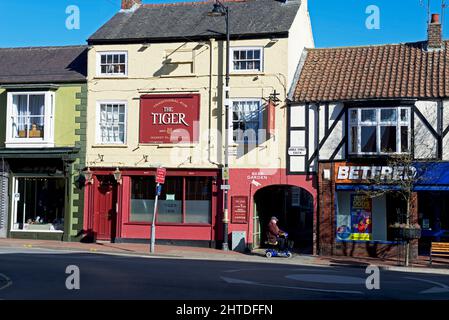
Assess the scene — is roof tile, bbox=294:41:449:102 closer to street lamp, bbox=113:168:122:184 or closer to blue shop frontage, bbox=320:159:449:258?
blue shop frontage, bbox=320:159:449:258

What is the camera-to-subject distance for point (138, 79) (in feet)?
84.9

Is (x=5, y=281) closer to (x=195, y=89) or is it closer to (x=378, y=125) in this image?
(x=195, y=89)

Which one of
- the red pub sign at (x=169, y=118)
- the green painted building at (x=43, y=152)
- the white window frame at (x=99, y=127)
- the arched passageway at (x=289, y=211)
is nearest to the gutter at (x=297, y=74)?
the red pub sign at (x=169, y=118)

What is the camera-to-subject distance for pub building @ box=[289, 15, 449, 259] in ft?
73.7

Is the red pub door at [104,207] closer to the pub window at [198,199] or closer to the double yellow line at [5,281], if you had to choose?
the pub window at [198,199]

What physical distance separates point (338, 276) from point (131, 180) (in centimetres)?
1210

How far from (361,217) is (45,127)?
13.4 metres

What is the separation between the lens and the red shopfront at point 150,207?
25.0m

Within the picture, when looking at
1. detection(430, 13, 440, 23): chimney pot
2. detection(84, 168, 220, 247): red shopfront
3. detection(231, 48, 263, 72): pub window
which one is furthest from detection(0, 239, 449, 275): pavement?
detection(430, 13, 440, 23): chimney pot

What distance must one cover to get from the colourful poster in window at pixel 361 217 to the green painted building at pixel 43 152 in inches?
435

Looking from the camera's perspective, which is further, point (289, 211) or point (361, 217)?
point (289, 211)

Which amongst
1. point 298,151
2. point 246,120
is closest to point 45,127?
point 246,120

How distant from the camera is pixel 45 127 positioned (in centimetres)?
2631
